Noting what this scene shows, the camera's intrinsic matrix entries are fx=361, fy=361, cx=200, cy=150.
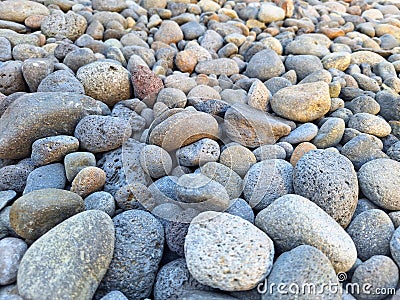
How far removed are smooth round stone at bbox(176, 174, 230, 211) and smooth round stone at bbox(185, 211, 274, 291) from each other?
14 centimetres

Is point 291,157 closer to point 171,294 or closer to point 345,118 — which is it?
point 345,118

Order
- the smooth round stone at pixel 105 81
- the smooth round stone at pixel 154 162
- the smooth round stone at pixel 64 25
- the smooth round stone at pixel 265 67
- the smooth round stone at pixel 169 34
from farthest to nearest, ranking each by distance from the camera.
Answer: the smooth round stone at pixel 169 34 → the smooth round stone at pixel 64 25 → the smooth round stone at pixel 265 67 → the smooth round stone at pixel 105 81 → the smooth round stone at pixel 154 162

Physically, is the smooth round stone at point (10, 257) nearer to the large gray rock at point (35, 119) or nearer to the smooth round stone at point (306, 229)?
the large gray rock at point (35, 119)

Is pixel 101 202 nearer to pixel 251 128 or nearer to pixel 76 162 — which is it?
pixel 76 162

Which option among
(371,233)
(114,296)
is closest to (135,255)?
(114,296)

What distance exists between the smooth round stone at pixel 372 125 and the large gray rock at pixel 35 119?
1.64 metres

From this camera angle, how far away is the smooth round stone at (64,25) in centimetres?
296

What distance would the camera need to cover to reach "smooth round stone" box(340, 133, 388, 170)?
6.59 feet

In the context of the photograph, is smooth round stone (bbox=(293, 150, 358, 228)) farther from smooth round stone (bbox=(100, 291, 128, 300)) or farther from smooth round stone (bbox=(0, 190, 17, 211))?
smooth round stone (bbox=(0, 190, 17, 211))

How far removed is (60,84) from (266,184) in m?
1.42

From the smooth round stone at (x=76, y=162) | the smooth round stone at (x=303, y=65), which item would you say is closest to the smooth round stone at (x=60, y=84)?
the smooth round stone at (x=76, y=162)

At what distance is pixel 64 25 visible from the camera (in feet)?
9.82

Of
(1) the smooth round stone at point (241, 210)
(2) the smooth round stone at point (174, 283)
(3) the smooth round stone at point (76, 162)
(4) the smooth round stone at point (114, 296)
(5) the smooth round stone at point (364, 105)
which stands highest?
(5) the smooth round stone at point (364, 105)

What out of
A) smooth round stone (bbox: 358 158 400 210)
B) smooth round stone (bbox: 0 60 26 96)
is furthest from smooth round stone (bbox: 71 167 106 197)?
smooth round stone (bbox: 358 158 400 210)
